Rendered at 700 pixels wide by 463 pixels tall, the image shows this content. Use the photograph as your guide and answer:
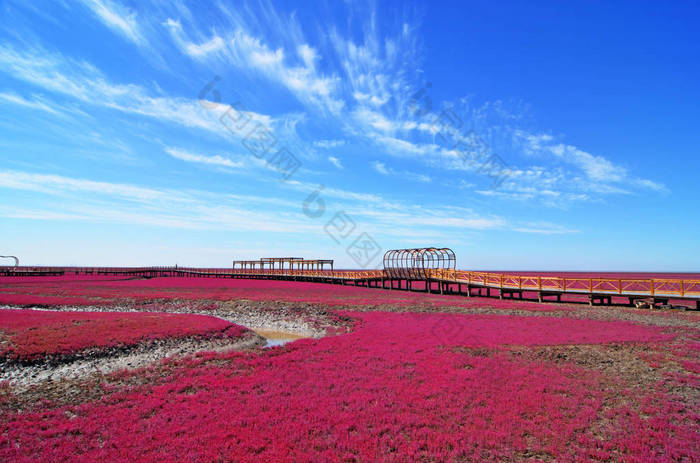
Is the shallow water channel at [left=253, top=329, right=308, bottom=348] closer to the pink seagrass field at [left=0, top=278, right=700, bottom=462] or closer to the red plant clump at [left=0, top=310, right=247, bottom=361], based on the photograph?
the red plant clump at [left=0, top=310, right=247, bottom=361]

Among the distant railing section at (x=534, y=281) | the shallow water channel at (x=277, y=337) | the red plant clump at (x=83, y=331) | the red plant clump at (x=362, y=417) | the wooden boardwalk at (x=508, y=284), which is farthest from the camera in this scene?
the wooden boardwalk at (x=508, y=284)

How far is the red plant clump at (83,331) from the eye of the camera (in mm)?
14617

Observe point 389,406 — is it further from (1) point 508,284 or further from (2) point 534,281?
(2) point 534,281

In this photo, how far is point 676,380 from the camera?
10602 mm

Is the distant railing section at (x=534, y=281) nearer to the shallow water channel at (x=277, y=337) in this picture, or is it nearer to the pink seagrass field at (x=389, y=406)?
the pink seagrass field at (x=389, y=406)

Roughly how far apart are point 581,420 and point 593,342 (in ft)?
31.1

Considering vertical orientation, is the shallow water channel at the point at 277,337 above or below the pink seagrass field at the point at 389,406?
below

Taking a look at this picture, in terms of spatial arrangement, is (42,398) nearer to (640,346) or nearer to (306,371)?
(306,371)

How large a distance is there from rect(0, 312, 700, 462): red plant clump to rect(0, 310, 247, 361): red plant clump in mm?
5709

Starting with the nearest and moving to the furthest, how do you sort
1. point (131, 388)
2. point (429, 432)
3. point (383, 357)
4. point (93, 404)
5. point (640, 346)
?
point (429, 432), point (93, 404), point (131, 388), point (383, 357), point (640, 346)

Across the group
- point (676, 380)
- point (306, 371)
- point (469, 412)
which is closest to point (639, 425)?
point (469, 412)

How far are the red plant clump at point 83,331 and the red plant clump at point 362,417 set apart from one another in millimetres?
5709

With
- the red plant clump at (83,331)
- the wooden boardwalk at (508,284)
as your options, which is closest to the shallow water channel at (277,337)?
the red plant clump at (83,331)

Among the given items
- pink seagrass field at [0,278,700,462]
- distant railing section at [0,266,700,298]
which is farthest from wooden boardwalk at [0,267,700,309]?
pink seagrass field at [0,278,700,462]
